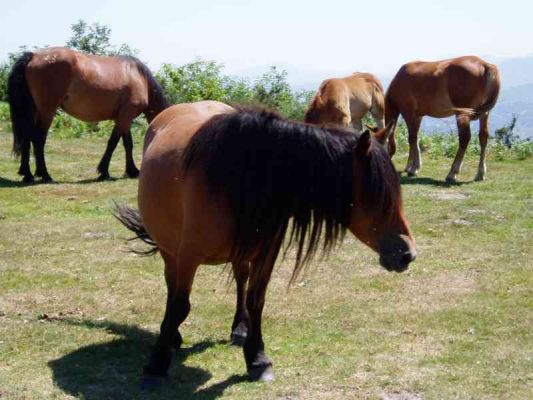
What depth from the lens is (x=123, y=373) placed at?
18.1 ft

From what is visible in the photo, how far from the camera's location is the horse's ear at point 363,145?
473cm

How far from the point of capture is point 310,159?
4.79 meters

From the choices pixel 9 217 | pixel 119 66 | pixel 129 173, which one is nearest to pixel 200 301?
pixel 9 217

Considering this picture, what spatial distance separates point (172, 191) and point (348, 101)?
8.11m

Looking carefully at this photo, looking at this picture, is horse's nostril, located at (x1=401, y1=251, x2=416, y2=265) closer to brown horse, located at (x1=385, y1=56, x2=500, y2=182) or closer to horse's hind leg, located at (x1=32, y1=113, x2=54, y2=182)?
brown horse, located at (x1=385, y1=56, x2=500, y2=182)

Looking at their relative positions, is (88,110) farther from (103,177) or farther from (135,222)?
(135,222)

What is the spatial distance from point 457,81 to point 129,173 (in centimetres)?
548

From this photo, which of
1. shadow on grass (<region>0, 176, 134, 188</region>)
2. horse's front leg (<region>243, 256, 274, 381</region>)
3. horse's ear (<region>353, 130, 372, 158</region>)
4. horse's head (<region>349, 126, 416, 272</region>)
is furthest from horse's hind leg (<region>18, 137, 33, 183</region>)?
horse's ear (<region>353, 130, 372, 158</region>)

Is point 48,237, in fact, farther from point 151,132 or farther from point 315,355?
point 315,355

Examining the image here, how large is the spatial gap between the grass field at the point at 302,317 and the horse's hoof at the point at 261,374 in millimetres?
64

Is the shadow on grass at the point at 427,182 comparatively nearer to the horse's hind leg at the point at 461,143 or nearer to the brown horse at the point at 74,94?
the horse's hind leg at the point at 461,143

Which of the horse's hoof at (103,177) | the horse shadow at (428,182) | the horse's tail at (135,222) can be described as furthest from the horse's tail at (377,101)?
the horse's tail at (135,222)

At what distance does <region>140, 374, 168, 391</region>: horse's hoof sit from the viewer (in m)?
5.21

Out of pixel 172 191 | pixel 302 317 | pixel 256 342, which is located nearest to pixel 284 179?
pixel 172 191
